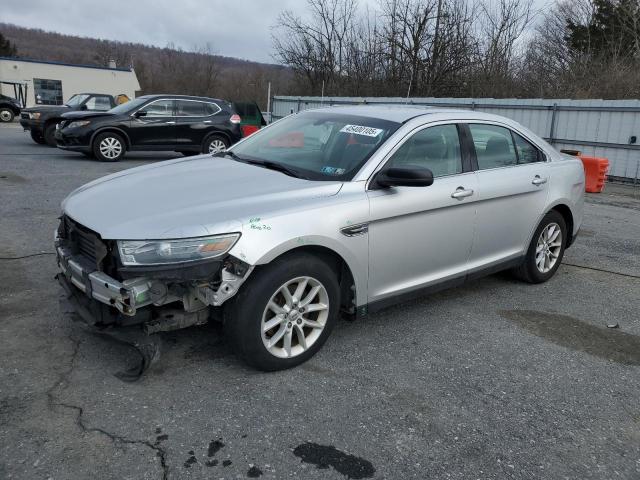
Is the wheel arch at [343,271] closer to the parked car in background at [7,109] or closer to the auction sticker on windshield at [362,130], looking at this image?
the auction sticker on windshield at [362,130]

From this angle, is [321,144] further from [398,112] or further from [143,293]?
[143,293]

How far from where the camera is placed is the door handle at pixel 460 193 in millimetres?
4270

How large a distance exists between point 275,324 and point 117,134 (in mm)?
11249

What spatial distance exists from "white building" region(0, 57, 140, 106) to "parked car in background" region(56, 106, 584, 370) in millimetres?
43934

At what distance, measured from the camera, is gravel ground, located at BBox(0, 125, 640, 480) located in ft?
8.82

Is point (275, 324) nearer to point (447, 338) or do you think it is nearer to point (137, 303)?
point (137, 303)

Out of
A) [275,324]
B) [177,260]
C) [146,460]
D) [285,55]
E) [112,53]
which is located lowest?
[146,460]

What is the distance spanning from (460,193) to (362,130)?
2.94ft

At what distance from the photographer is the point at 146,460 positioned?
103 inches

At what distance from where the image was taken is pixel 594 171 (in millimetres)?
11672

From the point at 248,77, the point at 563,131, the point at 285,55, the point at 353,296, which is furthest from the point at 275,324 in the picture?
the point at 248,77

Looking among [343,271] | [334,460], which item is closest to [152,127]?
[343,271]

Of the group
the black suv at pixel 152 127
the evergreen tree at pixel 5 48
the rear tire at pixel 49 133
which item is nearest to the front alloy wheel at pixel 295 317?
the black suv at pixel 152 127

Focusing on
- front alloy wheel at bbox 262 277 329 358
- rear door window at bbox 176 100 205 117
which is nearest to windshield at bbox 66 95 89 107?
rear door window at bbox 176 100 205 117
